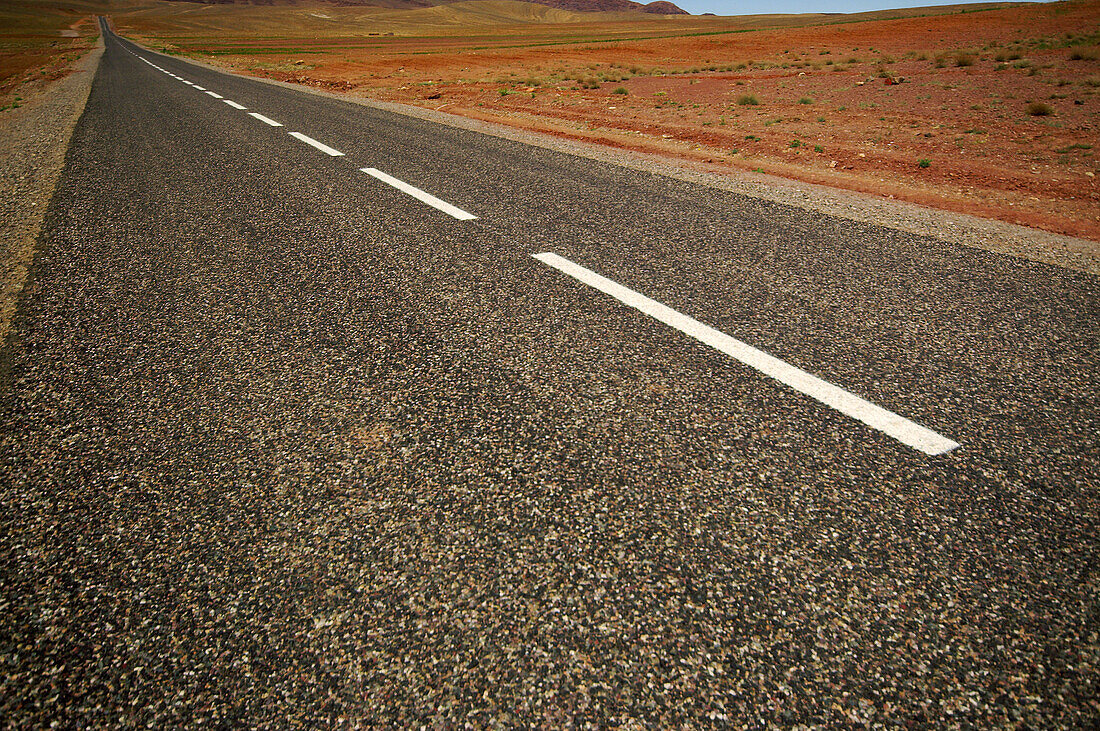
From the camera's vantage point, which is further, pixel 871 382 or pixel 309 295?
pixel 309 295

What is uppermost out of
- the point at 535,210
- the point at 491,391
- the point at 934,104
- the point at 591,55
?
the point at 591,55

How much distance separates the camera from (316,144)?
22.9 feet

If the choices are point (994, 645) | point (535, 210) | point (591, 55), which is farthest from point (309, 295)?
point (591, 55)

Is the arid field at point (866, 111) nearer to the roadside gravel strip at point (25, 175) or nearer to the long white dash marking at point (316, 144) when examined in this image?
the long white dash marking at point (316, 144)

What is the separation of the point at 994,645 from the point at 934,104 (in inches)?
664

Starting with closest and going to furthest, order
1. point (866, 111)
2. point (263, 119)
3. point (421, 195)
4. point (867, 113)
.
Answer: point (421, 195) → point (263, 119) → point (867, 113) → point (866, 111)

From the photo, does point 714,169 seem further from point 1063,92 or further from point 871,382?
point 1063,92

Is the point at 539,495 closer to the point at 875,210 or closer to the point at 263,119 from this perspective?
the point at 875,210

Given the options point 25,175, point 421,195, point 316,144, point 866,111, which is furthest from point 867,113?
point 25,175

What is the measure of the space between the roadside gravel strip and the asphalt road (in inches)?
6.3

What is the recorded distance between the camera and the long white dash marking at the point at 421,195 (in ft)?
14.3

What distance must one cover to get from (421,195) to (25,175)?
456 centimetres

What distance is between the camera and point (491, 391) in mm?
2238

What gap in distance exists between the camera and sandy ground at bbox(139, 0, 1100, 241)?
7004mm
